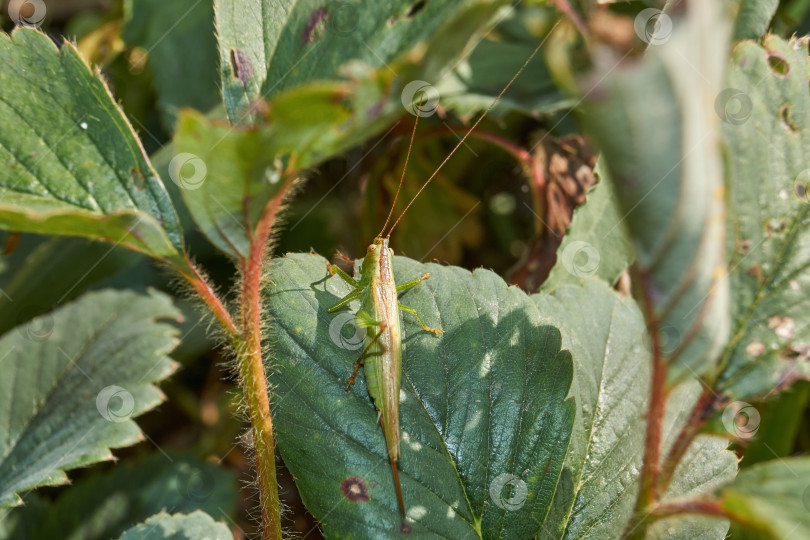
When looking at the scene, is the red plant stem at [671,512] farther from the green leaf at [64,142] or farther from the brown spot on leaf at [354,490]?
the green leaf at [64,142]

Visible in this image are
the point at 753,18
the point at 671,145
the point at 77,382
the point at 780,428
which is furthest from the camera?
the point at 780,428

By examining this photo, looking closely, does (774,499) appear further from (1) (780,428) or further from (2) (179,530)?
(1) (780,428)

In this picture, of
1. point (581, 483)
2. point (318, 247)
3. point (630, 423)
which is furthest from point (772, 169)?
point (318, 247)

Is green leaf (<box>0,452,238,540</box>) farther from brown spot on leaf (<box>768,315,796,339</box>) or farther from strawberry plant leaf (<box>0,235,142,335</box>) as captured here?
brown spot on leaf (<box>768,315,796,339</box>)

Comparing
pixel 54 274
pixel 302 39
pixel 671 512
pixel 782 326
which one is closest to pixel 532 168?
pixel 302 39

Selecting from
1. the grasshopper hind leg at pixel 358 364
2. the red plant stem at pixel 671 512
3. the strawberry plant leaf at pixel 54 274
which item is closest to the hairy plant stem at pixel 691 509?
the red plant stem at pixel 671 512

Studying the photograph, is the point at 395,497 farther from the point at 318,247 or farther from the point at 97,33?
the point at 97,33
